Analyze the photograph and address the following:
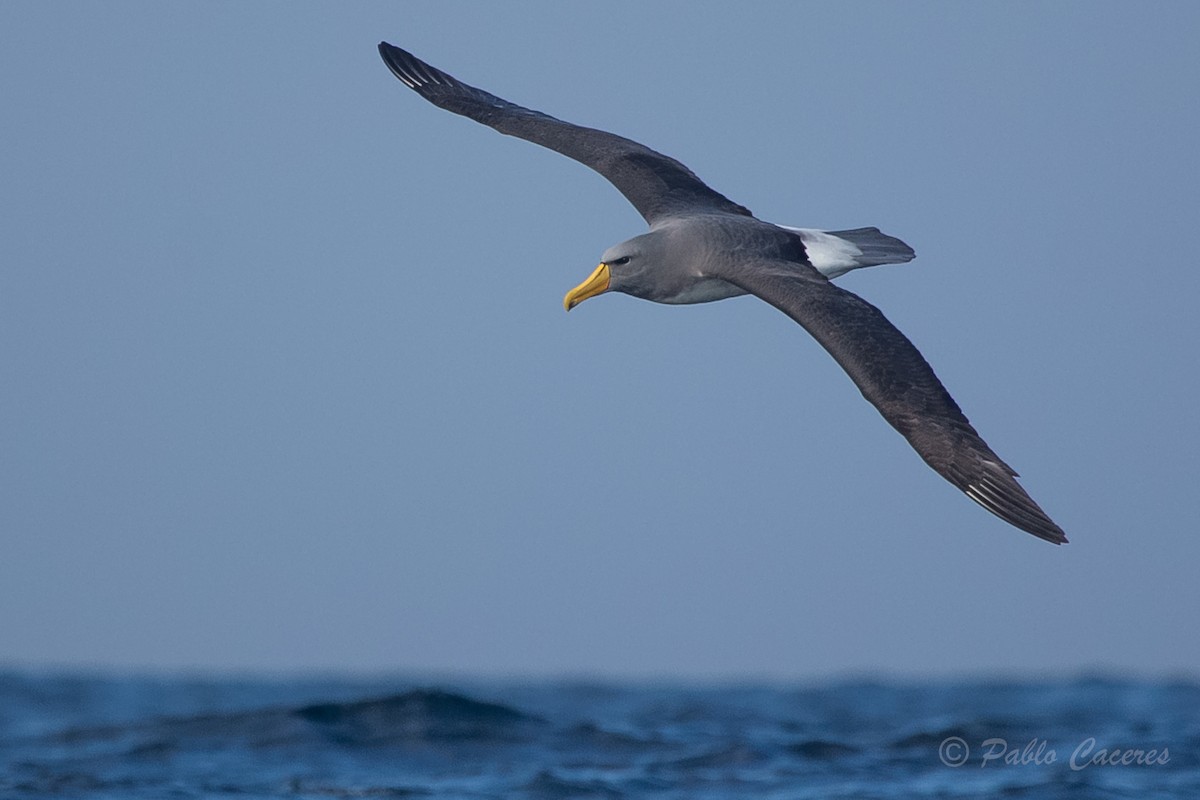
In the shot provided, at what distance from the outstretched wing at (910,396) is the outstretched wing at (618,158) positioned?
8.07 ft

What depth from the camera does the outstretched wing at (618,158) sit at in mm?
12766

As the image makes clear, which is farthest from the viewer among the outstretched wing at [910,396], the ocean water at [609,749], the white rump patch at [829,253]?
the white rump patch at [829,253]

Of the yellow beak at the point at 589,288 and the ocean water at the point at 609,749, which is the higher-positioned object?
the yellow beak at the point at 589,288

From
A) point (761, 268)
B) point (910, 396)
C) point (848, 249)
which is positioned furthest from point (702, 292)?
point (910, 396)

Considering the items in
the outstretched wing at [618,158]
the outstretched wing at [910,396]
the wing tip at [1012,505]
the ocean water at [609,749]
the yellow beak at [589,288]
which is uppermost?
the outstretched wing at [618,158]

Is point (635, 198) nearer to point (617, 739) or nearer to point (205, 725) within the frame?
point (617, 739)

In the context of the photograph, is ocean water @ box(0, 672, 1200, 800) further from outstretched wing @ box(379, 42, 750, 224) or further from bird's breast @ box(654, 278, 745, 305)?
outstretched wing @ box(379, 42, 750, 224)

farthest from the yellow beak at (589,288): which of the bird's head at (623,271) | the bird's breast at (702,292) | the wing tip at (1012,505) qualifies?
the wing tip at (1012,505)

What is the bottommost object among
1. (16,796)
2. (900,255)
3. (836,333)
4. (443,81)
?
(16,796)

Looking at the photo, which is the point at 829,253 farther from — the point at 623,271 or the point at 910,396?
the point at 910,396

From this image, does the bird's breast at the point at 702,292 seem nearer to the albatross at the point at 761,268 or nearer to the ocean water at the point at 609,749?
the albatross at the point at 761,268

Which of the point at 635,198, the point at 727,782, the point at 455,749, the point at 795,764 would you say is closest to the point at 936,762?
the point at 795,764

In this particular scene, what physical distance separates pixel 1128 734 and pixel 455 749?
18.8ft

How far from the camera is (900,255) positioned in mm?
12203
